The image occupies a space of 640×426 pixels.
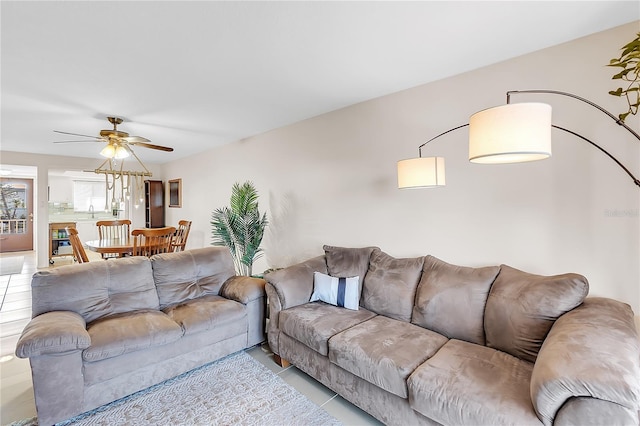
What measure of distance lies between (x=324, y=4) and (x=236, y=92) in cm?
156

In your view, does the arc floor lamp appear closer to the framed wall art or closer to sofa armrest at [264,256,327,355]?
sofa armrest at [264,256,327,355]

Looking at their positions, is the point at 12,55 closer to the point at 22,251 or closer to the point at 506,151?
the point at 506,151

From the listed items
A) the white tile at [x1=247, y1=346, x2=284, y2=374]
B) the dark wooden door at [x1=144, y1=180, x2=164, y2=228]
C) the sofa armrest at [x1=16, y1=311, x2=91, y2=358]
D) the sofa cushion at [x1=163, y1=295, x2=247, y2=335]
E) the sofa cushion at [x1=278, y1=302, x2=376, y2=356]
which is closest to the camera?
the sofa armrest at [x1=16, y1=311, x2=91, y2=358]

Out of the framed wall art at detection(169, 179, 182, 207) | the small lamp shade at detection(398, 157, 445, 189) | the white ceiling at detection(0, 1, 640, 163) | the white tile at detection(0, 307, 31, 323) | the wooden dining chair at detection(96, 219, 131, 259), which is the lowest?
the white tile at detection(0, 307, 31, 323)

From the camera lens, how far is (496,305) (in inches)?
74.9

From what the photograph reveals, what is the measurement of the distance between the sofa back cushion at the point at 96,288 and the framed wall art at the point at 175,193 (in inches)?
178

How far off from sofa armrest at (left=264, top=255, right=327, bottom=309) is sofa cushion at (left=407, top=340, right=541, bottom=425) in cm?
125

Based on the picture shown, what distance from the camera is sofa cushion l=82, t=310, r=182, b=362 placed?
1.88 metres

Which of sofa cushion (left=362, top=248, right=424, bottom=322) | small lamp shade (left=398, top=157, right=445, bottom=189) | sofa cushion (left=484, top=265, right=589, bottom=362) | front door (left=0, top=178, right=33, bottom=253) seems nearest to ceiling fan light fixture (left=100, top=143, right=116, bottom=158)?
sofa cushion (left=362, top=248, right=424, bottom=322)

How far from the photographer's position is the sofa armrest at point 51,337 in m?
1.64

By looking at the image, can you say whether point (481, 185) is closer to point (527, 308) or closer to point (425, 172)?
point (425, 172)

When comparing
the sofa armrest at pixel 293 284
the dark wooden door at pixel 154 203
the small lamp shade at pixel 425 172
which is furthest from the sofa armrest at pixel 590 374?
the dark wooden door at pixel 154 203

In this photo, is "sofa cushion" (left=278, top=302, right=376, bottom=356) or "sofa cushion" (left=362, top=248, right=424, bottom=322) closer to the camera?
"sofa cushion" (left=278, top=302, right=376, bottom=356)

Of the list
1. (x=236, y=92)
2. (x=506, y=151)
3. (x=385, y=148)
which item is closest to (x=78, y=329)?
(x=236, y=92)
